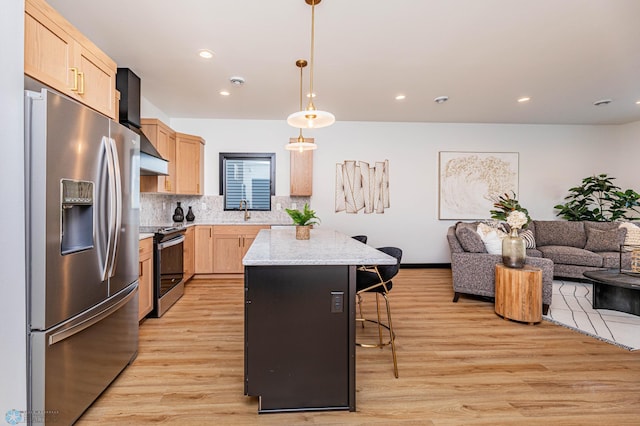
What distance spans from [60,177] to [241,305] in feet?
7.97

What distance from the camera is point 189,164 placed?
4.71 metres

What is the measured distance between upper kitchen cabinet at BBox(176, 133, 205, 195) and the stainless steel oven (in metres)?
1.05

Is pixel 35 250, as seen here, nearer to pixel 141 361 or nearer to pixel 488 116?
pixel 141 361

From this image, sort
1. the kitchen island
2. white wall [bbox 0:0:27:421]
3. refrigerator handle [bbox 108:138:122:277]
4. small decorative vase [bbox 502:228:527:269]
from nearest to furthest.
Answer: white wall [bbox 0:0:27:421]
the kitchen island
refrigerator handle [bbox 108:138:122:277]
small decorative vase [bbox 502:228:527:269]

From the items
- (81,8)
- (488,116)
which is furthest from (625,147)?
(81,8)

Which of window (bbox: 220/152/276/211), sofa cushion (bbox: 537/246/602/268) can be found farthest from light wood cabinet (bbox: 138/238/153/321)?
sofa cushion (bbox: 537/246/602/268)

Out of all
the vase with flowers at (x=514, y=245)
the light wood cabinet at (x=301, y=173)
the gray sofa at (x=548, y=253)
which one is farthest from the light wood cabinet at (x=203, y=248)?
the vase with flowers at (x=514, y=245)

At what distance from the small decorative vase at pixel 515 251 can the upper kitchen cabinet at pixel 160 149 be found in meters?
4.26

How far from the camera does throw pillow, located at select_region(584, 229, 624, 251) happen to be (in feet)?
14.8

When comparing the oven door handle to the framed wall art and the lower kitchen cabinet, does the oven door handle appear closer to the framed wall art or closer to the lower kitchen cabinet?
the lower kitchen cabinet

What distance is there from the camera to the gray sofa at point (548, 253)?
3498 mm

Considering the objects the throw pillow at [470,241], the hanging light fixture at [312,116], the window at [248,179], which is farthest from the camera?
the window at [248,179]

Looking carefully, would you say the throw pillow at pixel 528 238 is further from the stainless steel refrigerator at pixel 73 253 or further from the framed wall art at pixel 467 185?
the stainless steel refrigerator at pixel 73 253

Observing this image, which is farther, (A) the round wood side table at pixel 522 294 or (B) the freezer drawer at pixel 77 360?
(A) the round wood side table at pixel 522 294
